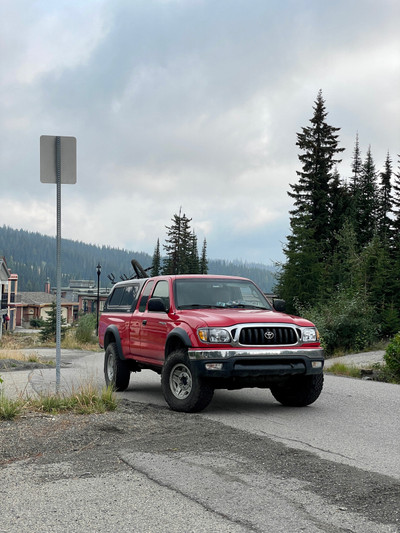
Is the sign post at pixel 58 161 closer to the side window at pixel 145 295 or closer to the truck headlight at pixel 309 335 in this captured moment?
the side window at pixel 145 295

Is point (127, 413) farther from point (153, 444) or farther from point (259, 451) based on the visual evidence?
point (259, 451)

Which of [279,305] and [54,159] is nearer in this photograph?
[54,159]

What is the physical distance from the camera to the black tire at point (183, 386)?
8.75 meters

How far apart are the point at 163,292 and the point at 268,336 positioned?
2332 millimetres

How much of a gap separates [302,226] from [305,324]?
39.0 m

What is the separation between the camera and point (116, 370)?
11656mm

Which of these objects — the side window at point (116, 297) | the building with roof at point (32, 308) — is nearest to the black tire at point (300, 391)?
the side window at point (116, 297)

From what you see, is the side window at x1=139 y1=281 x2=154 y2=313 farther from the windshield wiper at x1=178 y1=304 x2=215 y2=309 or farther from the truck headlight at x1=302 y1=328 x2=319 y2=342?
the truck headlight at x1=302 y1=328 x2=319 y2=342

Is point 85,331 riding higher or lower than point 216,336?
lower

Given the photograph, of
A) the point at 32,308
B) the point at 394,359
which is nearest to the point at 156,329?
the point at 394,359

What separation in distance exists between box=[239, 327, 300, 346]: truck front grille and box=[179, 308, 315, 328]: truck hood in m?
0.11

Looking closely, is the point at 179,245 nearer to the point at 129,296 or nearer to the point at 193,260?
the point at 193,260

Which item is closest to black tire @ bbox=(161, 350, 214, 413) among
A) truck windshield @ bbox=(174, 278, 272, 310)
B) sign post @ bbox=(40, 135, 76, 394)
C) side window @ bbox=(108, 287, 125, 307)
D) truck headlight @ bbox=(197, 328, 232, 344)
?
truck headlight @ bbox=(197, 328, 232, 344)

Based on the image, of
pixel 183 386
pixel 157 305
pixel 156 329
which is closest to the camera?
pixel 183 386
